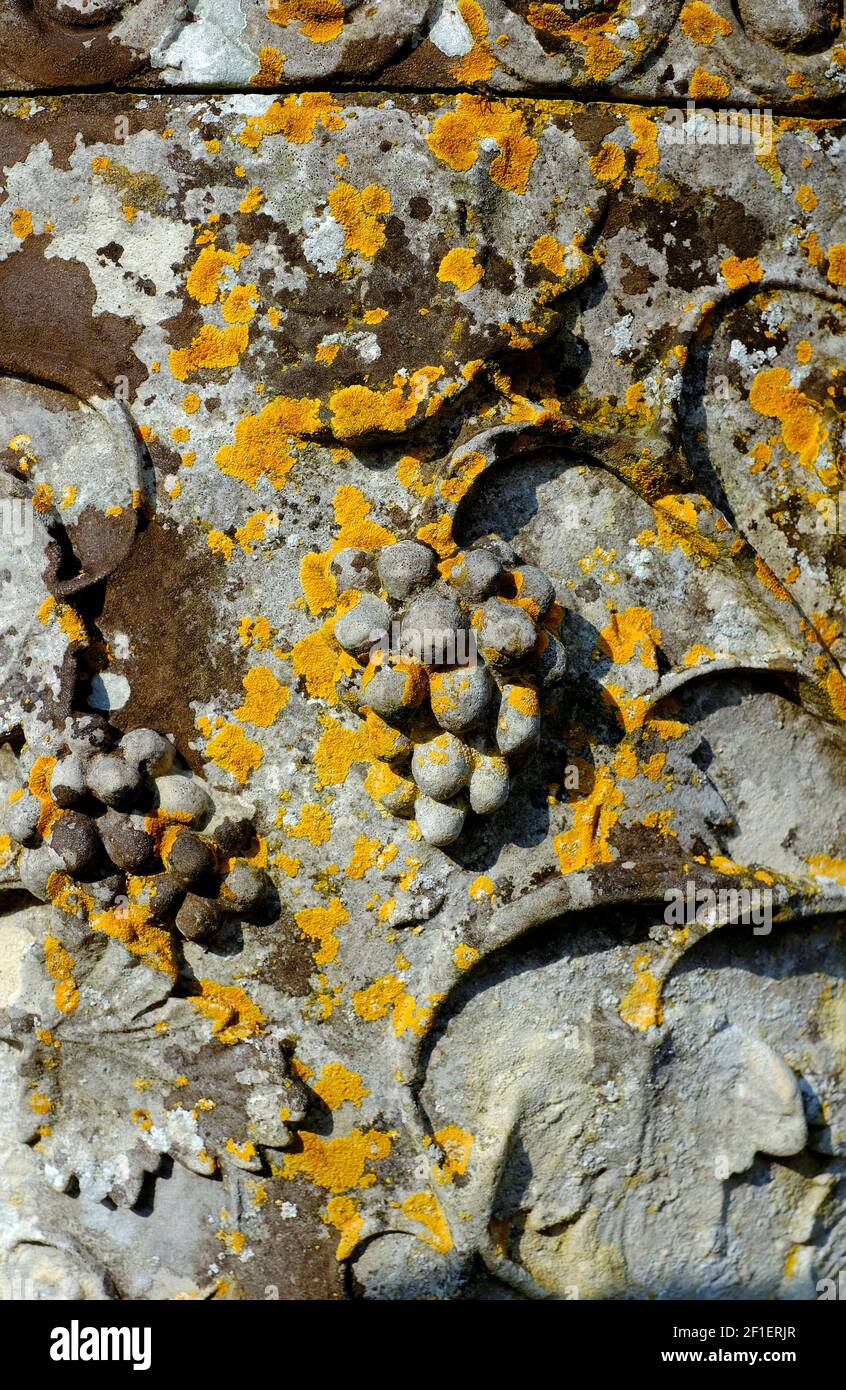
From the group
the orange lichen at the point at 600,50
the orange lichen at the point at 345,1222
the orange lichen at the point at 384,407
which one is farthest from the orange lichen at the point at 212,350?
the orange lichen at the point at 345,1222

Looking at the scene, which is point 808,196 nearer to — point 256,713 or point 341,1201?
point 256,713

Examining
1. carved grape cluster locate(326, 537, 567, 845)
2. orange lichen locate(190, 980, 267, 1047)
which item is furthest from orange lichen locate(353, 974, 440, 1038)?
carved grape cluster locate(326, 537, 567, 845)

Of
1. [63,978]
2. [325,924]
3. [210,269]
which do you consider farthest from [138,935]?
[210,269]

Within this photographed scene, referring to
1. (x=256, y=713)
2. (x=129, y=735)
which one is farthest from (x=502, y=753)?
(x=129, y=735)

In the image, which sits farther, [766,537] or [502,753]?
[766,537]

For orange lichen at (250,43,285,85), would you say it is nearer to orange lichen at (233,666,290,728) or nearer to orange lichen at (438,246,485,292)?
orange lichen at (438,246,485,292)

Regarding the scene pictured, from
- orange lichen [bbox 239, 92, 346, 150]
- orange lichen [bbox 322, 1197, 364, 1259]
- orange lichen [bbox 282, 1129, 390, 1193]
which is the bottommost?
orange lichen [bbox 322, 1197, 364, 1259]
